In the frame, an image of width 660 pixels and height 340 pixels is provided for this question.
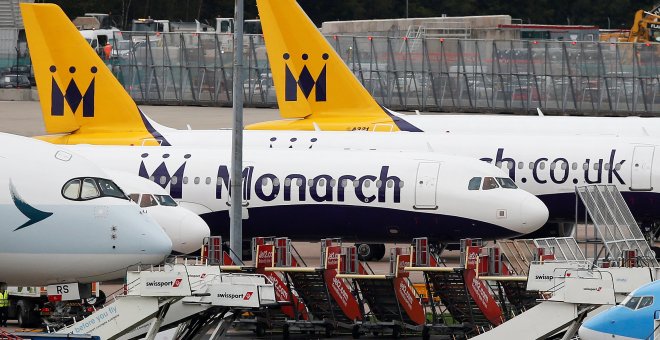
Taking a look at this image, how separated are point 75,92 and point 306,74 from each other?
9.13 meters

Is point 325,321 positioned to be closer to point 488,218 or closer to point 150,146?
point 488,218

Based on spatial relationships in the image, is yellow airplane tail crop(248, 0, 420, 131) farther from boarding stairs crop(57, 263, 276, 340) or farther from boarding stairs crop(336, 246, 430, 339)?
boarding stairs crop(57, 263, 276, 340)

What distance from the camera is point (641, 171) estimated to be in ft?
152

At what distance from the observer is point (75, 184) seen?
27.7 m

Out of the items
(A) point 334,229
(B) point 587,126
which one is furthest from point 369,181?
(B) point 587,126

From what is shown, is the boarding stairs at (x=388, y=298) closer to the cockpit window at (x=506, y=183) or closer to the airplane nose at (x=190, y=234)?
the airplane nose at (x=190, y=234)

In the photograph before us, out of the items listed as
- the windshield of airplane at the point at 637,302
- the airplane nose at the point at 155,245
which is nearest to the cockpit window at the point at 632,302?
the windshield of airplane at the point at 637,302

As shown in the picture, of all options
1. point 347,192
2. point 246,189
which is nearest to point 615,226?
point 347,192

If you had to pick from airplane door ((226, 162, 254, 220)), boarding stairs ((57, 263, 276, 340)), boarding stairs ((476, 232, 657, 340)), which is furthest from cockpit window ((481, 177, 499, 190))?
boarding stairs ((57, 263, 276, 340))

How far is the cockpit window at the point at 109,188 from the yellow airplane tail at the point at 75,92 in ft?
72.4

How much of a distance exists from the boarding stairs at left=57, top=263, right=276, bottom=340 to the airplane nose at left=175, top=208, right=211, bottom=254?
812 cm

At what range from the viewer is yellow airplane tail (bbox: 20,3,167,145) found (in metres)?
50.5

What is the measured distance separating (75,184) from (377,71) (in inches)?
2282

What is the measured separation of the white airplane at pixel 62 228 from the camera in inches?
1073
